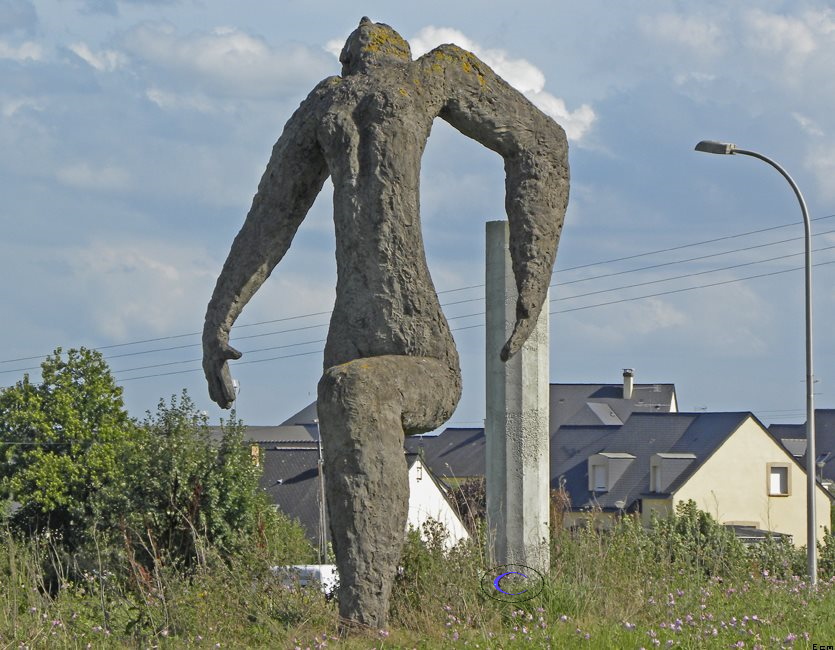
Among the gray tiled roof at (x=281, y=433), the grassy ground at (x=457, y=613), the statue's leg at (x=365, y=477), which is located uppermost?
the gray tiled roof at (x=281, y=433)

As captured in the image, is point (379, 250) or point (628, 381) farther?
point (628, 381)

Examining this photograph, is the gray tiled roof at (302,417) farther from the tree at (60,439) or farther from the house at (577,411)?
the tree at (60,439)

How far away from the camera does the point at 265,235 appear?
7.28m

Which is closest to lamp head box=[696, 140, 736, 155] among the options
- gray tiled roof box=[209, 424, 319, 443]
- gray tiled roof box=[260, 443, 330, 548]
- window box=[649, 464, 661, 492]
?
gray tiled roof box=[260, 443, 330, 548]

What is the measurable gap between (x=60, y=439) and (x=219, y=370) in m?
24.5

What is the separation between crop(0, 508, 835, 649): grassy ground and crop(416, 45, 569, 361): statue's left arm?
56.3 inches

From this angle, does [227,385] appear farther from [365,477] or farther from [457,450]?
[457,450]

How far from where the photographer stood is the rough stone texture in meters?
6.40

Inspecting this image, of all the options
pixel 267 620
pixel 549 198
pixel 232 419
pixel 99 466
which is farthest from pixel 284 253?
pixel 99 466

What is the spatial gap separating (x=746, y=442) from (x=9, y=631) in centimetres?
3244

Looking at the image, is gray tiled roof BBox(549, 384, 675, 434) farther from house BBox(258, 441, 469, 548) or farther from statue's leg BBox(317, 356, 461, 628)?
statue's leg BBox(317, 356, 461, 628)

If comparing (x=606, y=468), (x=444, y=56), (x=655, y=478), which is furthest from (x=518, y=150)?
(x=606, y=468)

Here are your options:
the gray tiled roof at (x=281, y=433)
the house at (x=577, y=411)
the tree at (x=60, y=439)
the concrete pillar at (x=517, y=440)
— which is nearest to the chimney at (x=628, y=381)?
the house at (x=577, y=411)

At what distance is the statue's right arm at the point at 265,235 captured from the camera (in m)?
7.22
